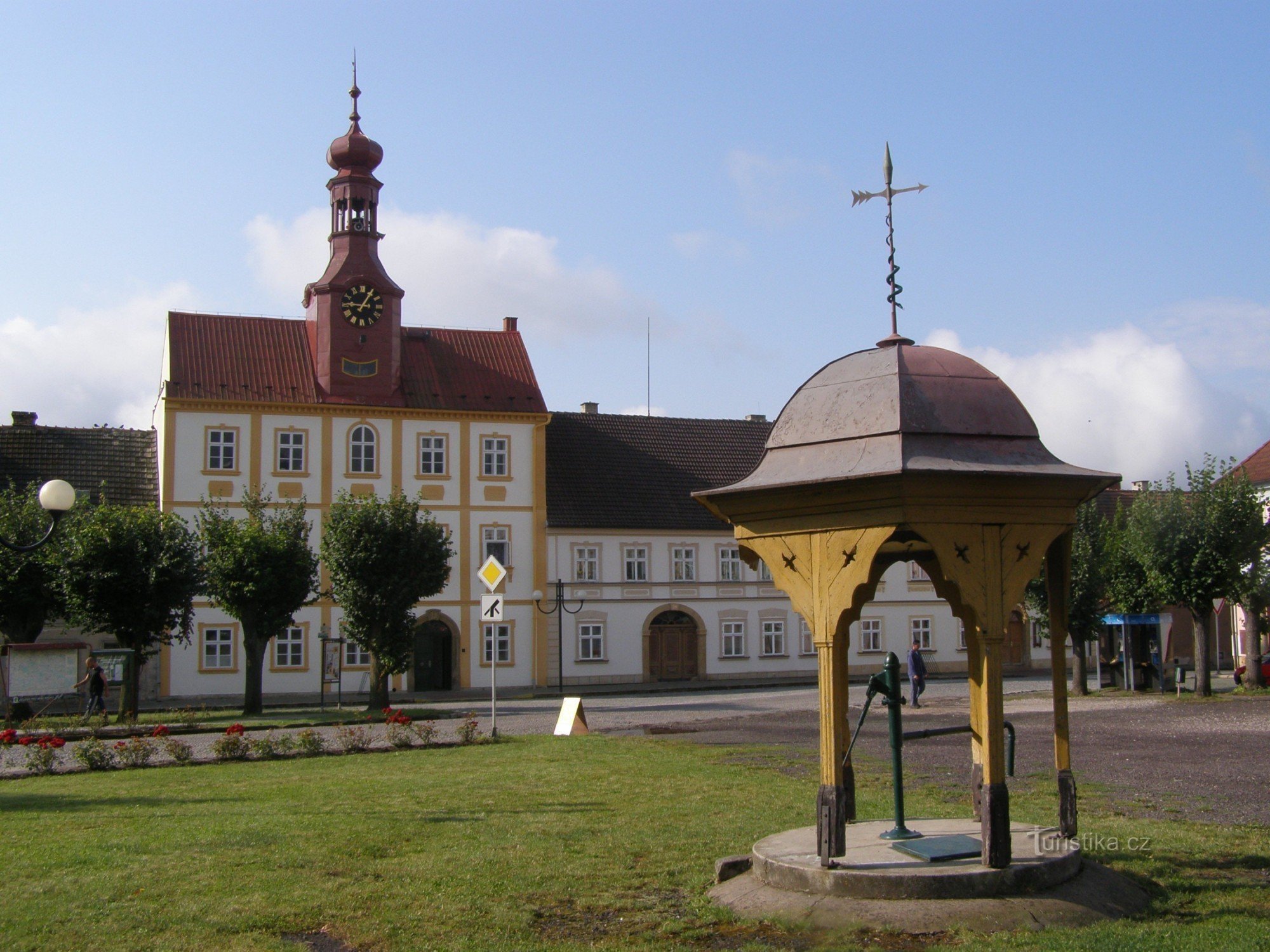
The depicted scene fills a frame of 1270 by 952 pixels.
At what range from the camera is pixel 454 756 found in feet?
60.5

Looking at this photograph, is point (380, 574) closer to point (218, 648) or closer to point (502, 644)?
point (218, 648)

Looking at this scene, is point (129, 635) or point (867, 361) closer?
point (867, 361)

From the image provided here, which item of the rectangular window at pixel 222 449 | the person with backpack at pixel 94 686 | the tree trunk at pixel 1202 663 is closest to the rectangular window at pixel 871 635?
the tree trunk at pixel 1202 663

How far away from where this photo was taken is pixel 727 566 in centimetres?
4894

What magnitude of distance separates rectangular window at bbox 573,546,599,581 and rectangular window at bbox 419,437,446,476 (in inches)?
228

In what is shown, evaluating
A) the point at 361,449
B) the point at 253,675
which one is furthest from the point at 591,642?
the point at 253,675

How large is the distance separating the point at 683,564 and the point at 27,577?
2291cm

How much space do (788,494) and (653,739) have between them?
43.2ft

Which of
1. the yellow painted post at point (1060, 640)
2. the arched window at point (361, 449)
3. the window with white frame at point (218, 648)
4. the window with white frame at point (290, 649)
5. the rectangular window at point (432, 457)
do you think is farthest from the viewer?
the rectangular window at point (432, 457)

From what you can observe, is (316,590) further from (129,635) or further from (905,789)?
(905,789)

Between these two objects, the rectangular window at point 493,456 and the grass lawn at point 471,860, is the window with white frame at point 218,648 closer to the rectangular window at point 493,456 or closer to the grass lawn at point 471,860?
the rectangular window at point 493,456

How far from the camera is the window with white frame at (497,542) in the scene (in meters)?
45.1

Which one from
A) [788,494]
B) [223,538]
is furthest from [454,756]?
[223,538]

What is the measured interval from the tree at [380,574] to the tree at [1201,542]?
743 inches
